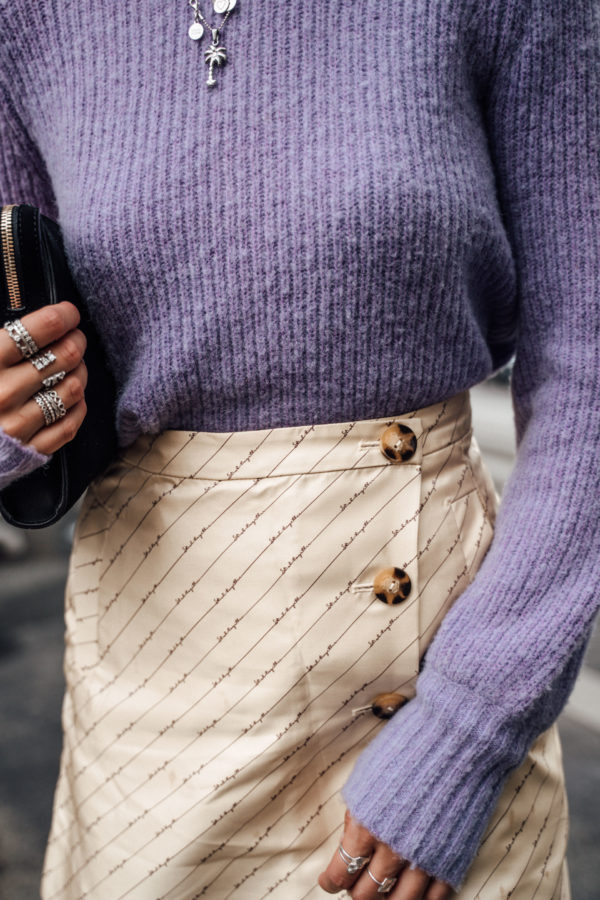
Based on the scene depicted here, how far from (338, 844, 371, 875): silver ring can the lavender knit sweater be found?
5 centimetres

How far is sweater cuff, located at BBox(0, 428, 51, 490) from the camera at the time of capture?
23.6 inches

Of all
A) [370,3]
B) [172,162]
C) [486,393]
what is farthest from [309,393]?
[486,393]

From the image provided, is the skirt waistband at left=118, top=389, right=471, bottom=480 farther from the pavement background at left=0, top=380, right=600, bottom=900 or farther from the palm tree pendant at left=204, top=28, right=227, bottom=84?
the pavement background at left=0, top=380, right=600, bottom=900

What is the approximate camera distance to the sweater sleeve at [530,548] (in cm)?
64

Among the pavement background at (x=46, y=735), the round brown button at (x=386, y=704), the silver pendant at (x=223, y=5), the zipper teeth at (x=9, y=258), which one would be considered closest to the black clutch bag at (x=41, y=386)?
the zipper teeth at (x=9, y=258)

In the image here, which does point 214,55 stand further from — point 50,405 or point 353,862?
point 353,862

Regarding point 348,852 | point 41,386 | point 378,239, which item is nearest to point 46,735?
point 348,852

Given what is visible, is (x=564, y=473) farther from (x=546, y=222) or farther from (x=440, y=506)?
(x=546, y=222)

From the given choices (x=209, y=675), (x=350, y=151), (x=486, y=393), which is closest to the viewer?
(x=350, y=151)

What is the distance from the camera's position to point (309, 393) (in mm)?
668

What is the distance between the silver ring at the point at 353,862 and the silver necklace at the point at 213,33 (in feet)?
2.26

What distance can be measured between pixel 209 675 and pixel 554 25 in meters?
0.65

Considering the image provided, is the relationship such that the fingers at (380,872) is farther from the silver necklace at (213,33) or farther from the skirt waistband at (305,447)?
the silver necklace at (213,33)

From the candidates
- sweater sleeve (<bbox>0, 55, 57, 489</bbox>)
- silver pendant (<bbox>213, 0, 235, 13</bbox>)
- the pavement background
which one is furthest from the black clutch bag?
the pavement background
